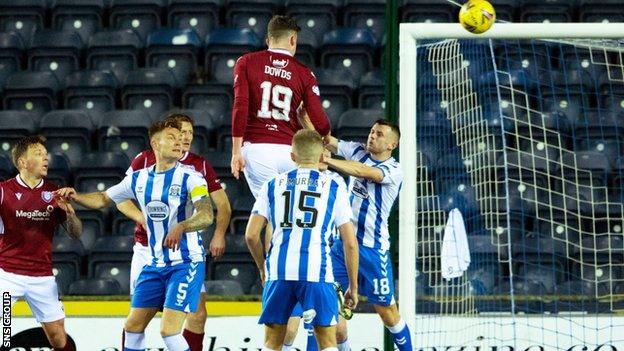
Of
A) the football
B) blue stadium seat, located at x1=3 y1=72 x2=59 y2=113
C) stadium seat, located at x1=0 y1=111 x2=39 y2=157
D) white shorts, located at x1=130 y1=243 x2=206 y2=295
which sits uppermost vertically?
Answer: blue stadium seat, located at x1=3 y1=72 x2=59 y2=113

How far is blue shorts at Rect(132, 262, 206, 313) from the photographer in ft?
29.6

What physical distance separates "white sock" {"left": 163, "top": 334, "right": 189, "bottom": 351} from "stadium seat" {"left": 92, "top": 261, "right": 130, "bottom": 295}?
405 centimetres

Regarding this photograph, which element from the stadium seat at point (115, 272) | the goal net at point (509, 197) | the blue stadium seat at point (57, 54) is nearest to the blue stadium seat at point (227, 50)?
the blue stadium seat at point (57, 54)

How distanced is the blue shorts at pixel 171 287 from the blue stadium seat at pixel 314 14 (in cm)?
695

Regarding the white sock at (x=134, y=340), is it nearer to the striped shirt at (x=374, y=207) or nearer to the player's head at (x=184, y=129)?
the player's head at (x=184, y=129)

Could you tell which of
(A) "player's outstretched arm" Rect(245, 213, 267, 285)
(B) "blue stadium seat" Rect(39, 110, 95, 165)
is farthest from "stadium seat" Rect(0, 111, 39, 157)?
(A) "player's outstretched arm" Rect(245, 213, 267, 285)

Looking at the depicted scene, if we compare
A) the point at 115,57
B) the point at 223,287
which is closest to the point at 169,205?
the point at 223,287

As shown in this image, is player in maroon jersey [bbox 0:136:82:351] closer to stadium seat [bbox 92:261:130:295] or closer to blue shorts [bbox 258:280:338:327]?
blue shorts [bbox 258:280:338:327]

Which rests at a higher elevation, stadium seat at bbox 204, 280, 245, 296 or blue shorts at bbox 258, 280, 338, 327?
stadium seat at bbox 204, 280, 245, 296

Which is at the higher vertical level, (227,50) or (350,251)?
(227,50)

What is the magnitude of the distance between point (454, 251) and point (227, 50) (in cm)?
543

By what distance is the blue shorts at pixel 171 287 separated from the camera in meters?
9.02

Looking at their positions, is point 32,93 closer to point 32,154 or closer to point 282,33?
point 32,154

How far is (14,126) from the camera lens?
14492 millimetres
